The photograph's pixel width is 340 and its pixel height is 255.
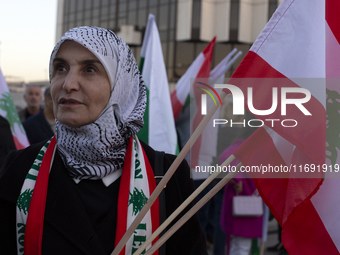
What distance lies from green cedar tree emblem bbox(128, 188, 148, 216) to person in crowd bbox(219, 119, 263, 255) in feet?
9.38

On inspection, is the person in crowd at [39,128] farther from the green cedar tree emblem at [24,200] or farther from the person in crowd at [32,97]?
the green cedar tree emblem at [24,200]

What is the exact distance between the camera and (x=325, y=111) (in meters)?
1.77

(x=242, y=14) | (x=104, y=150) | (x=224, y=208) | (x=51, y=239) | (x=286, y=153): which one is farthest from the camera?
(x=242, y=14)

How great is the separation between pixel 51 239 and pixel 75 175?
279 millimetres

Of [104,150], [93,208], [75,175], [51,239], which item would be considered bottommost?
[51,239]

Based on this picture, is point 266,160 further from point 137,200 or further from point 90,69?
point 90,69

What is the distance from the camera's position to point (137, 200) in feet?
5.89

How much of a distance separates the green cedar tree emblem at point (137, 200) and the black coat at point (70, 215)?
0.08 meters

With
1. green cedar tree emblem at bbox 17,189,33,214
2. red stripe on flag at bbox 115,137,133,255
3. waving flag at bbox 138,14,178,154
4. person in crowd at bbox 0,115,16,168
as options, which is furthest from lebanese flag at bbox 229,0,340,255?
waving flag at bbox 138,14,178,154

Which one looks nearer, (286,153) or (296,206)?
(296,206)

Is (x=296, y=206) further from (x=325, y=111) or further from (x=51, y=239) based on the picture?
(x=51, y=239)

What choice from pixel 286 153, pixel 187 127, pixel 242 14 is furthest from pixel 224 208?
pixel 242 14

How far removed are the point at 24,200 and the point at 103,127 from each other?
45 centimetres

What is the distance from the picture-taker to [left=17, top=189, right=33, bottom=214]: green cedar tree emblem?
165cm
